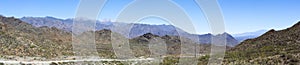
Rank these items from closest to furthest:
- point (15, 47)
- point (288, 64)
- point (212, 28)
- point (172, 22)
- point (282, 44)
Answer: point (212, 28) < point (172, 22) < point (288, 64) < point (282, 44) < point (15, 47)

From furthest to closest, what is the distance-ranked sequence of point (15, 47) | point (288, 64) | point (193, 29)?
point (15, 47), point (288, 64), point (193, 29)

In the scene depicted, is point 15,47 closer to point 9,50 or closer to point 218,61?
point 9,50

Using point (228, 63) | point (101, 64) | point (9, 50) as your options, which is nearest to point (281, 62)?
point (228, 63)

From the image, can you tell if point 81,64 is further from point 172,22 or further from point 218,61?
point 172,22

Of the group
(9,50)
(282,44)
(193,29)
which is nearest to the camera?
(193,29)

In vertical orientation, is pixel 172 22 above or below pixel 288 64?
above

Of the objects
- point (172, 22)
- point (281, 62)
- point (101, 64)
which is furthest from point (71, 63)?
point (172, 22)

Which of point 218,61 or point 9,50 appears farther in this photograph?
point 9,50

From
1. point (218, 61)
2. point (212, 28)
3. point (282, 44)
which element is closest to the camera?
point (212, 28)

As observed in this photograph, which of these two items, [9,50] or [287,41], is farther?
[9,50]
